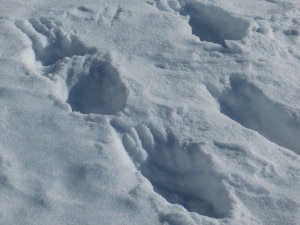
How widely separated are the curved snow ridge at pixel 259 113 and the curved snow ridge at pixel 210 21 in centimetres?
44

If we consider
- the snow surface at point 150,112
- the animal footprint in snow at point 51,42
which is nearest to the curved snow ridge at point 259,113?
the snow surface at point 150,112

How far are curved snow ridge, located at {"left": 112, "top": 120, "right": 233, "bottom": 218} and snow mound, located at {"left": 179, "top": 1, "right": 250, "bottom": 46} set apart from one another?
3.12 feet

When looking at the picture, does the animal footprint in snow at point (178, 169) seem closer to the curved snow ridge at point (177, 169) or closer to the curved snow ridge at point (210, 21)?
the curved snow ridge at point (177, 169)

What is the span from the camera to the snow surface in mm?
2020

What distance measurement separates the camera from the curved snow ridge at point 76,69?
2.53 metres

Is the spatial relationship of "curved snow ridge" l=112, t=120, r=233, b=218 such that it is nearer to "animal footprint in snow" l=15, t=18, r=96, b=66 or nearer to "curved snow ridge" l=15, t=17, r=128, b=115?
"curved snow ridge" l=15, t=17, r=128, b=115

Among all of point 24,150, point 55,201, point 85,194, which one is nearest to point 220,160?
point 85,194

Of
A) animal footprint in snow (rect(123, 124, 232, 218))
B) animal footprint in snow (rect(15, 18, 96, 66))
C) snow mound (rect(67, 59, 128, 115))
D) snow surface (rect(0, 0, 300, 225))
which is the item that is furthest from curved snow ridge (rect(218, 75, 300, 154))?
animal footprint in snow (rect(15, 18, 96, 66))

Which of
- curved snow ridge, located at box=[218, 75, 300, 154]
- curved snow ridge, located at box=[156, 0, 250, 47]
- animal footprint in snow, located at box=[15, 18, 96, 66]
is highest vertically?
curved snow ridge, located at box=[156, 0, 250, 47]

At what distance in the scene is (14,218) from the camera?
6.29 ft

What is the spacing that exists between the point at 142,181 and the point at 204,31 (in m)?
1.32

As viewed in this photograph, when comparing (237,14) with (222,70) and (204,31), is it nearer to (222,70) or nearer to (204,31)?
(204,31)

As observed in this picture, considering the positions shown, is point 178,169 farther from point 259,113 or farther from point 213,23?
point 213,23

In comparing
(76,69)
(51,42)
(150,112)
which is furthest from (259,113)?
(51,42)
